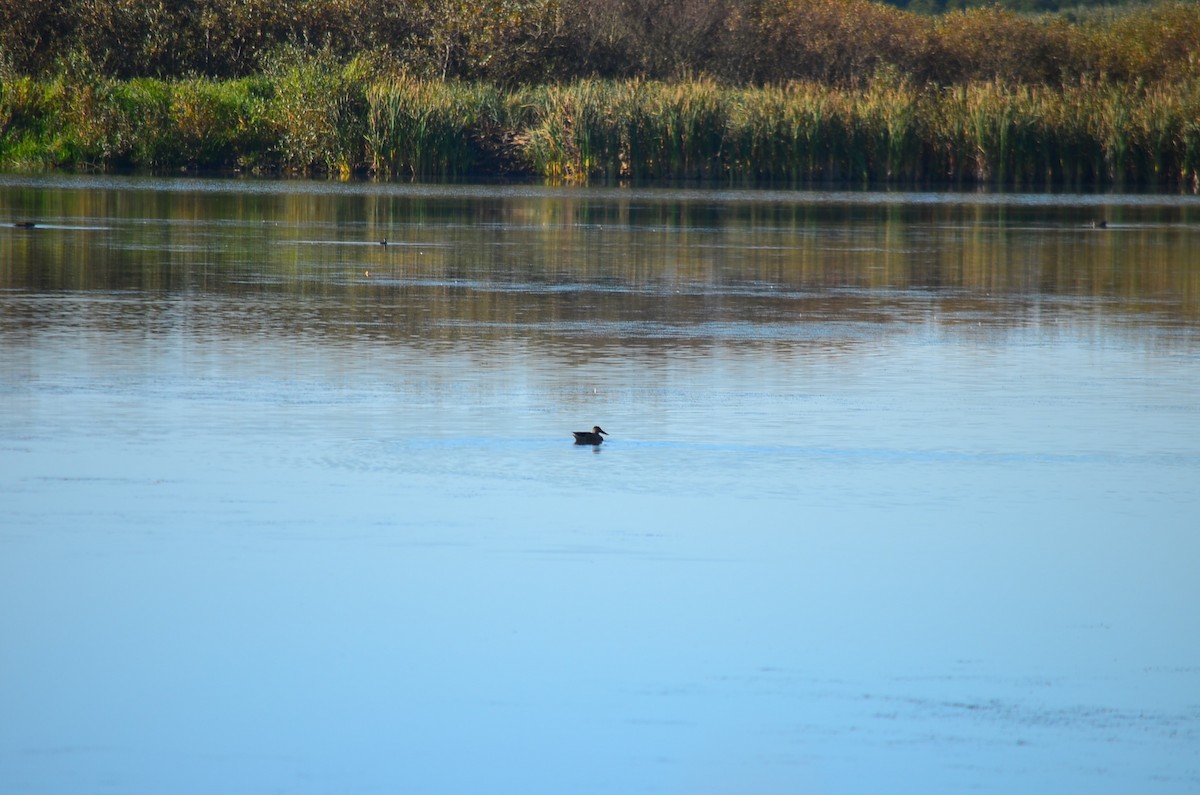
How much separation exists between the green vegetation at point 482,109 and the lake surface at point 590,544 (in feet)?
61.1

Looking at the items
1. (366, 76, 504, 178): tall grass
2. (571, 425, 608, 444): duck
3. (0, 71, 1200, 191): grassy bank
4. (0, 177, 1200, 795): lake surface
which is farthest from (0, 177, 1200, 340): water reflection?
(366, 76, 504, 178): tall grass

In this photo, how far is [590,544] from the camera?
6188 millimetres

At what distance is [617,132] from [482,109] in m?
3.05

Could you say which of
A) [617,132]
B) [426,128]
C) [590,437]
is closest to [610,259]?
[590,437]

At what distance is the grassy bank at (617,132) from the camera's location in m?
31.7

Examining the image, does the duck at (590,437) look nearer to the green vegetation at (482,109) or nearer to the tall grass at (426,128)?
the green vegetation at (482,109)

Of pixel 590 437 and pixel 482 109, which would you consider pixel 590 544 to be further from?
pixel 482 109

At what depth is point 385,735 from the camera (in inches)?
175

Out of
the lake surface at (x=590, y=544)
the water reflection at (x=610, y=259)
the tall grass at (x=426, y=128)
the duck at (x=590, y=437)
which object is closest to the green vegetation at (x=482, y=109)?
the tall grass at (x=426, y=128)

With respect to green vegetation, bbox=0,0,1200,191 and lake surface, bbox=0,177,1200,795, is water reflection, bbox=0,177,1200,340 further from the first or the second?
green vegetation, bbox=0,0,1200,191

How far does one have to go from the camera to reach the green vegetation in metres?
31.8

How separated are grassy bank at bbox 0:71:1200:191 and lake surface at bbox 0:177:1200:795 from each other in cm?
1853

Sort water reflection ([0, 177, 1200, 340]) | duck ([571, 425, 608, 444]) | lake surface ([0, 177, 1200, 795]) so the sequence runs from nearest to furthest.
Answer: lake surface ([0, 177, 1200, 795]), duck ([571, 425, 608, 444]), water reflection ([0, 177, 1200, 340])

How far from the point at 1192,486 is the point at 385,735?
404 cm
